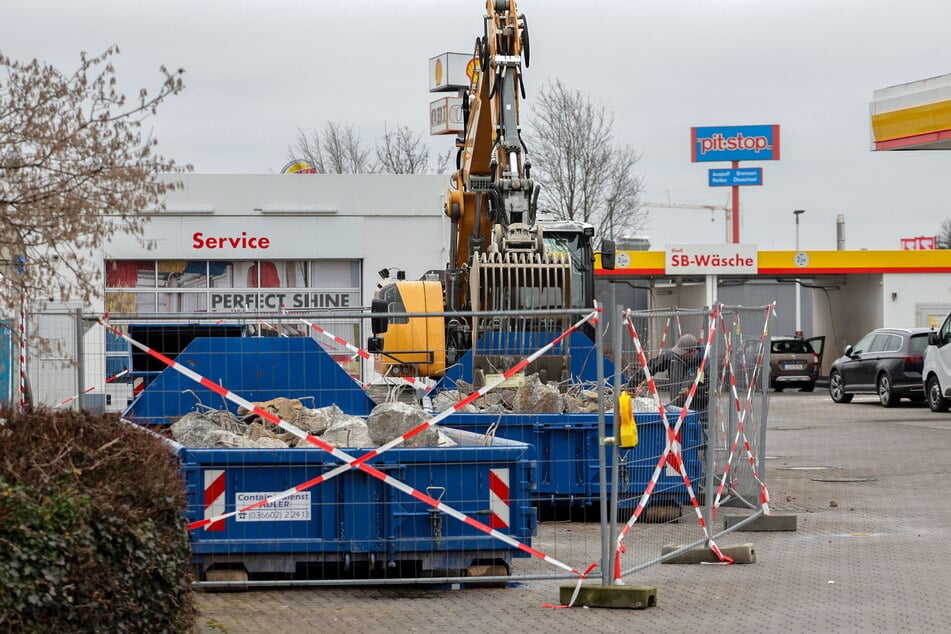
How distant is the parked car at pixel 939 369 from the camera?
90.6ft

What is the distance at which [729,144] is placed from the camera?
66000 mm

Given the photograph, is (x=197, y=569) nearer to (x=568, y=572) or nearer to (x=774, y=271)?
(x=568, y=572)

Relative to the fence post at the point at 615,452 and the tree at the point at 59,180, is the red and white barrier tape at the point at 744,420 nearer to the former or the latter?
the fence post at the point at 615,452

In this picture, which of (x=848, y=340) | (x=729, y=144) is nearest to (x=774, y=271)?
(x=848, y=340)

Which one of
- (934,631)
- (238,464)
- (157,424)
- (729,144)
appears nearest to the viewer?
(934,631)

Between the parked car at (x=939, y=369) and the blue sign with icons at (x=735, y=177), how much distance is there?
3778 centimetres

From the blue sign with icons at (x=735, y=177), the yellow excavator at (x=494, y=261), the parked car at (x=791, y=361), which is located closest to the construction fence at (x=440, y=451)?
the yellow excavator at (x=494, y=261)

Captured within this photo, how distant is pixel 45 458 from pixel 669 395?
580 centimetres

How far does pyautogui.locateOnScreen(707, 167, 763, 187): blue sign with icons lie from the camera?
220 feet

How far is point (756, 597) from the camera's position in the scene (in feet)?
30.5

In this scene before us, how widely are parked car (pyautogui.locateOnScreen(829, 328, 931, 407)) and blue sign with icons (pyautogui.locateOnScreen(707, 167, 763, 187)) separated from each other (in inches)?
1302

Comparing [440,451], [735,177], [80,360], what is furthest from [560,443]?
[735,177]

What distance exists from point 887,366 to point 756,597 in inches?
948

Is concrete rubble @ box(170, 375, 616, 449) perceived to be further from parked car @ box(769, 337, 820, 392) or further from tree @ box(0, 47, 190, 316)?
parked car @ box(769, 337, 820, 392)
